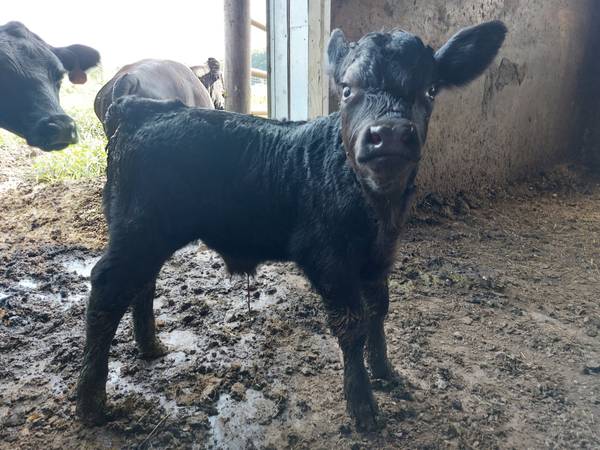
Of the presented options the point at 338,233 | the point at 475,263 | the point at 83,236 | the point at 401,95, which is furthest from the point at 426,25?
the point at 83,236

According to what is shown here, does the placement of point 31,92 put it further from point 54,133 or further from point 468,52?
point 468,52

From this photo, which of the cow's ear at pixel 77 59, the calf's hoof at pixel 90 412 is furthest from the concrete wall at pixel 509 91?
the calf's hoof at pixel 90 412

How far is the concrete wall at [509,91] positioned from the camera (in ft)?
17.3

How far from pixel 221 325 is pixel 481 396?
185 centimetres

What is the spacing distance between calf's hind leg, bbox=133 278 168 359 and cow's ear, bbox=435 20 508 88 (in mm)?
2172

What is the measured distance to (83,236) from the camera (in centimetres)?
519

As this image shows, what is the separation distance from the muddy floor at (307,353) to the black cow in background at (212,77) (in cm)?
468

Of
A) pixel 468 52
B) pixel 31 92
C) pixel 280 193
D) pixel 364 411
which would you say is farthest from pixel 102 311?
pixel 31 92

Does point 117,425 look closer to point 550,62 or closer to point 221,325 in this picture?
point 221,325

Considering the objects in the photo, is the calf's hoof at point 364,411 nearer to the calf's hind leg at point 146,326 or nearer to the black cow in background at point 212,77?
the calf's hind leg at point 146,326

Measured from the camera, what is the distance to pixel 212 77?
29.7 feet

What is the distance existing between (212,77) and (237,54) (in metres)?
3.00

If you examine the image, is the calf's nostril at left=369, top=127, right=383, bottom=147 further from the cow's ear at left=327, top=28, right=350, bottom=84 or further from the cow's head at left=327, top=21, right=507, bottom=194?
the cow's ear at left=327, top=28, right=350, bottom=84

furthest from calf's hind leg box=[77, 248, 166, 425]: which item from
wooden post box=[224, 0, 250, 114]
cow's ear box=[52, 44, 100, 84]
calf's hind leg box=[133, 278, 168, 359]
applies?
wooden post box=[224, 0, 250, 114]
